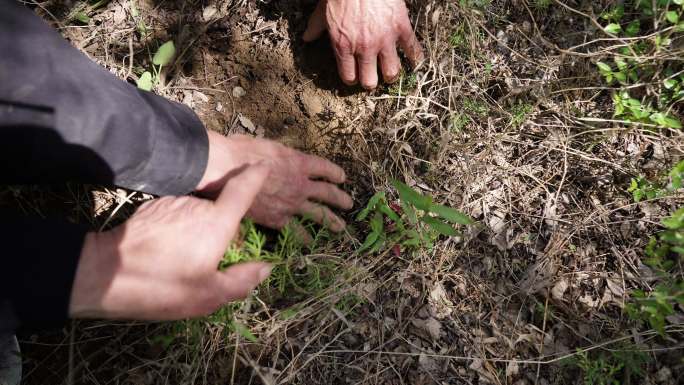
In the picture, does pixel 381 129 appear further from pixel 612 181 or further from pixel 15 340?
pixel 15 340

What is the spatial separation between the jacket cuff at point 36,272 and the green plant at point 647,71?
6.86 feet

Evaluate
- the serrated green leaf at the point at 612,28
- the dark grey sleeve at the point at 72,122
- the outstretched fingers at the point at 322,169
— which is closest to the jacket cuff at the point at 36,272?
the dark grey sleeve at the point at 72,122

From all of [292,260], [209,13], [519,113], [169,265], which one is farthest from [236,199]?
[519,113]

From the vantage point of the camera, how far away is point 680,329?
1.78 metres

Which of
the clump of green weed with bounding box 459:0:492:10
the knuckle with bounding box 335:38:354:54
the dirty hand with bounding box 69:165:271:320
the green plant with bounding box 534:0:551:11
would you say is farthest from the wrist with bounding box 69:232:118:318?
the green plant with bounding box 534:0:551:11

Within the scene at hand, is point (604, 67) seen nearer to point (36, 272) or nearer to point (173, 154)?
point (173, 154)

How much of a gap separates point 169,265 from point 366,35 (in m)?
1.21

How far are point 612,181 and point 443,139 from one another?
2.41 ft

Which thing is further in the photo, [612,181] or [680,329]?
[612,181]

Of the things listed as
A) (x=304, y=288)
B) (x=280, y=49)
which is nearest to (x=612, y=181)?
(x=304, y=288)

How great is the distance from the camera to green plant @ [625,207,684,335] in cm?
147

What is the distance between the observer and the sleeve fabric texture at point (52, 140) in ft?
4.32

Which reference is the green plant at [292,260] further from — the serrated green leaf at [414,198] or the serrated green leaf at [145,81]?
the serrated green leaf at [145,81]

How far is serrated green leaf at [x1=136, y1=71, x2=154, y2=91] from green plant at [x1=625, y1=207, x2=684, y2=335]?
206 centimetres
